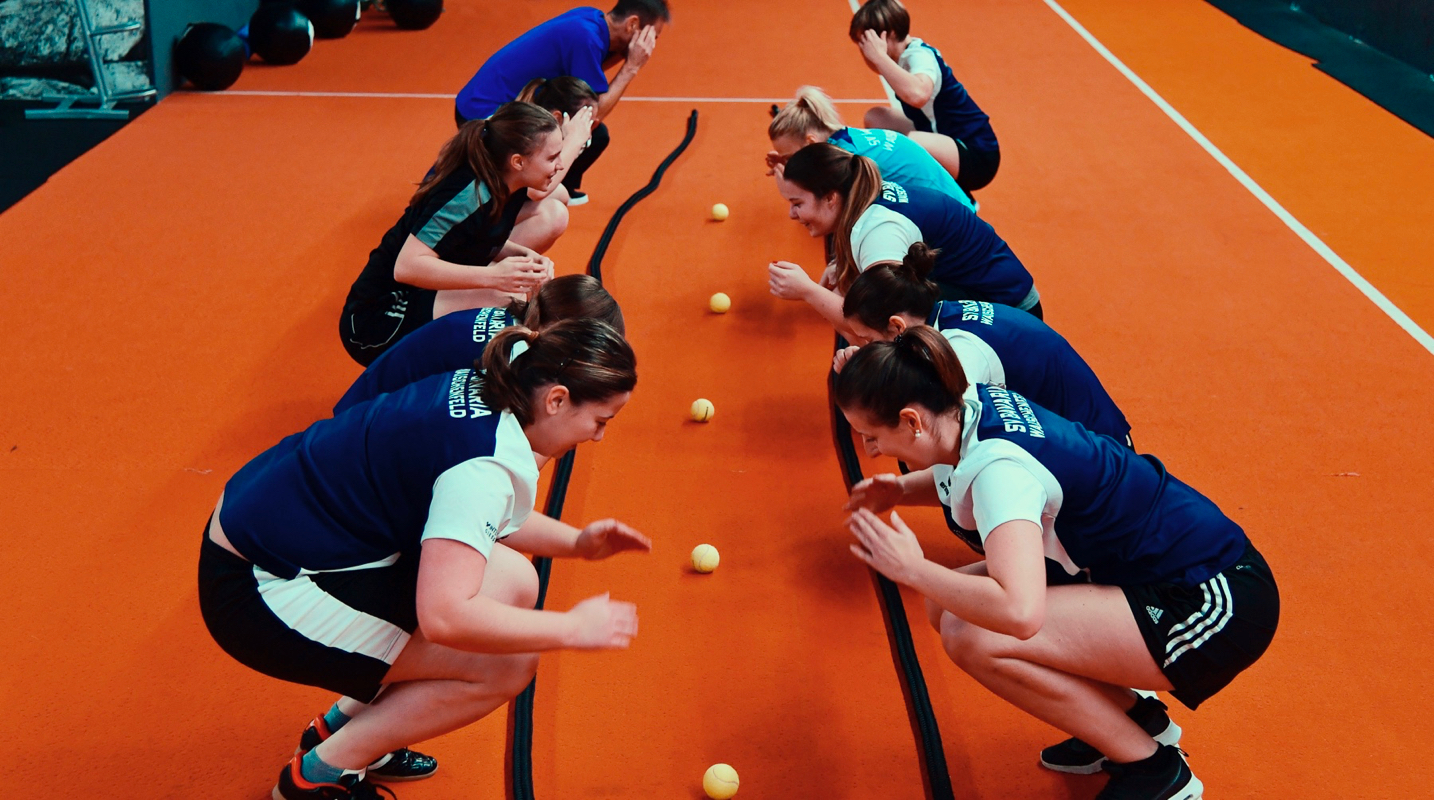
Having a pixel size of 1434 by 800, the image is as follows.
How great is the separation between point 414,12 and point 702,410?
626 cm

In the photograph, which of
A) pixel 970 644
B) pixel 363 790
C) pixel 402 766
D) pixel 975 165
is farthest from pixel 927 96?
pixel 363 790

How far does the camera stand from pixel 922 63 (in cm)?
507

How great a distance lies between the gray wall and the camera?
23.8 ft

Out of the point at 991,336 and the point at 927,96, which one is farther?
the point at 927,96

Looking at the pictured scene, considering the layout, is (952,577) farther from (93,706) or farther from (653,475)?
(93,706)

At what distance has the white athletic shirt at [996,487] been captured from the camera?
2166 millimetres

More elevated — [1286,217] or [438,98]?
[1286,217]

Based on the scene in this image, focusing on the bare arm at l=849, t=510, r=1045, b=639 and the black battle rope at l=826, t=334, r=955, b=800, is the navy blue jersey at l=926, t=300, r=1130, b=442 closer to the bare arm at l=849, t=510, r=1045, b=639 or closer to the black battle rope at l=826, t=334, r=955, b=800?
the black battle rope at l=826, t=334, r=955, b=800

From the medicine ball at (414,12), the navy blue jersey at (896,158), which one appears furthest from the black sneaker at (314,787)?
the medicine ball at (414,12)

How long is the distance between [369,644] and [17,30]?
6.76m

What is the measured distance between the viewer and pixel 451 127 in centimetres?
701

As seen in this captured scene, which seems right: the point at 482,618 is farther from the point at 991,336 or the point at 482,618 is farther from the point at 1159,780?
the point at 991,336

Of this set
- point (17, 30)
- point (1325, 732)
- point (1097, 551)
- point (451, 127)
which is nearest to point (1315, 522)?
point (1325, 732)

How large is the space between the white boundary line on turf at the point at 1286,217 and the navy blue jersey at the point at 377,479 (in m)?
4.19
